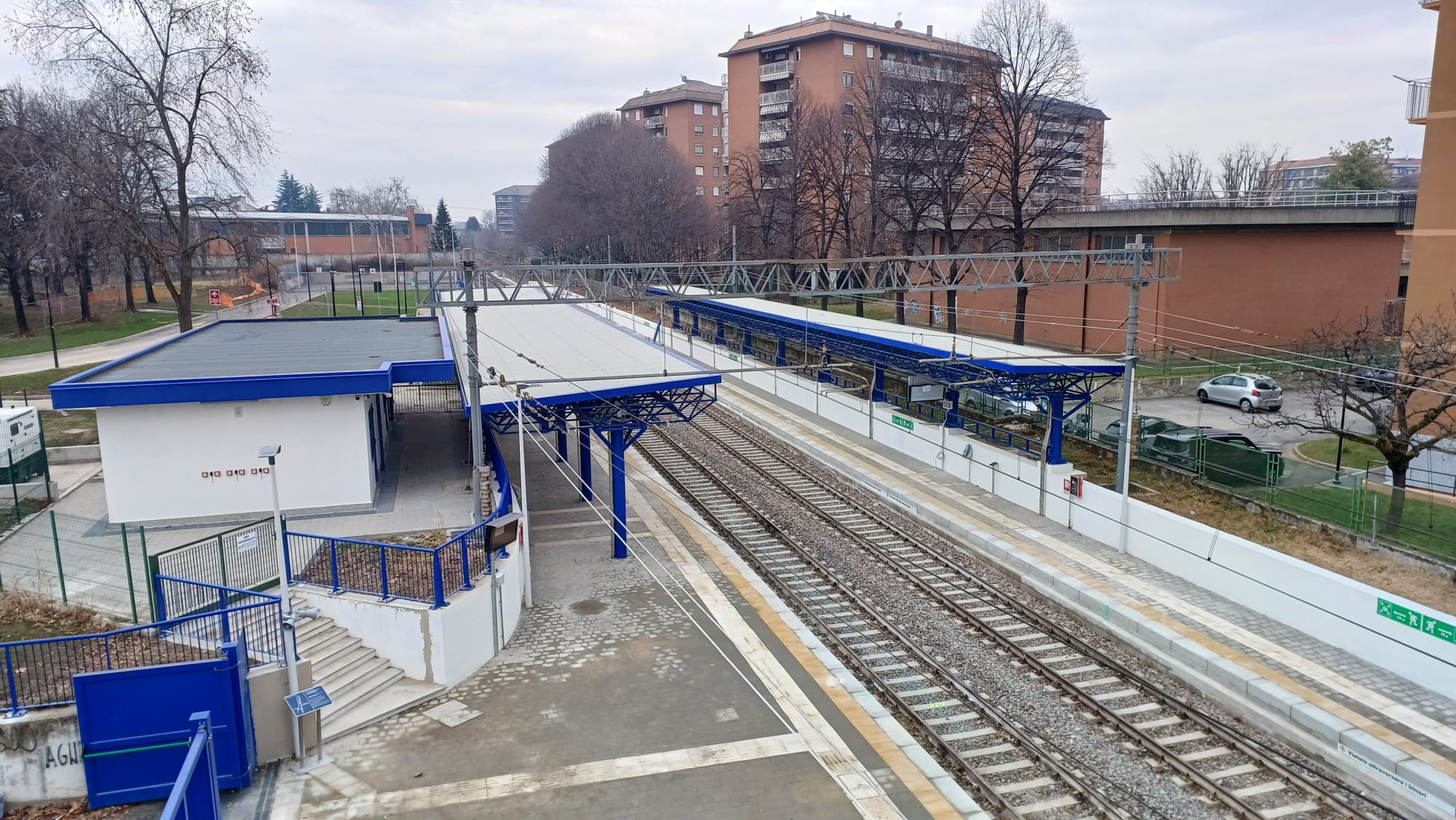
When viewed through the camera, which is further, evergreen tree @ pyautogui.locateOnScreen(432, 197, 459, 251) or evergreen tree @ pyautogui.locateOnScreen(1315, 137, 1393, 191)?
evergreen tree @ pyautogui.locateOnScreen(432, 197, 459, 251)

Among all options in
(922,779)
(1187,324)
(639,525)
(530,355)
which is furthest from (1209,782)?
(1187,324)

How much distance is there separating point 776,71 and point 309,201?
4232 inches

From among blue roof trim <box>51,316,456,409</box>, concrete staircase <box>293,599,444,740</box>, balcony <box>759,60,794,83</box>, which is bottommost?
concrete staircase <box>293,599,444,740</box>

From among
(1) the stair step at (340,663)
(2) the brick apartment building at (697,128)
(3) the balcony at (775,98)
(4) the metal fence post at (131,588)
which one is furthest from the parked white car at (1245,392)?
(2) the brick apartment building at (697,128)

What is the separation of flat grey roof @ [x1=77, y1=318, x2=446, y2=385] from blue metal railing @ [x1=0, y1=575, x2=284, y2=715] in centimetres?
541

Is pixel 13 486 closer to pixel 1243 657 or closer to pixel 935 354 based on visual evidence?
pixel 935 354

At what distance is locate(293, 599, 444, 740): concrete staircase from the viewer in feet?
36.8

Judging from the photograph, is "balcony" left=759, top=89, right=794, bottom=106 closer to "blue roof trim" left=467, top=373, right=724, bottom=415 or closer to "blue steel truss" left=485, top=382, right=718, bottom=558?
"blue steel truss" left=485, top=382, right=718, bottom=558

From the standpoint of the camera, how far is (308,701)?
1009 cm

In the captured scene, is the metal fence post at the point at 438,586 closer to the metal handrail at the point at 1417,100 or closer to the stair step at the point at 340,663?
the stair step at the point at 340,663

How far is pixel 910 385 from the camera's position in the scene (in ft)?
88.4

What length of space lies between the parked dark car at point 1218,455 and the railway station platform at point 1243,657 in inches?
177

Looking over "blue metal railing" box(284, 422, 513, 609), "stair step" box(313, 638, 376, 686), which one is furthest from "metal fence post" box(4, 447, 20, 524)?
"stair step" box(313, 638, 376, 686)

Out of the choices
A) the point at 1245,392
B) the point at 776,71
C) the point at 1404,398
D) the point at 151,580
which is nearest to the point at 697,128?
the point at 776,71
